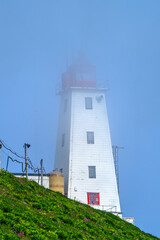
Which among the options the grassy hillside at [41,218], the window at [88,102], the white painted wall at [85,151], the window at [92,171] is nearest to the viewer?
the grassy hillside at [41,218]

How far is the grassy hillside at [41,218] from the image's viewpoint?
632 inches

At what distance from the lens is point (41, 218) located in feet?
61.7

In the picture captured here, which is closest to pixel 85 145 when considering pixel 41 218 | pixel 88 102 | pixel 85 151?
pixel 85 151

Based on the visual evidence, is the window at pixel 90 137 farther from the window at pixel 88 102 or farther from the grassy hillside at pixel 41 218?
the grassy hillside at pixel 41 218

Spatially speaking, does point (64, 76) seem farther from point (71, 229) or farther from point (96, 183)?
point (71, 229)

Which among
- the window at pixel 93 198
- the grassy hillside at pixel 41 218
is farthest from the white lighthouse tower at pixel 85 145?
the grassy hillside at pixel 41 218

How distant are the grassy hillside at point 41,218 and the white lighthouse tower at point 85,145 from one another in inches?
846

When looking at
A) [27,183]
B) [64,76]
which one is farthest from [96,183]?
[27,183]

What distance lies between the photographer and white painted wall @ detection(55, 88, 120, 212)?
4922 centimetres

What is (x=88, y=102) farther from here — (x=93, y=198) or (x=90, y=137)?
(x=93, y=198)

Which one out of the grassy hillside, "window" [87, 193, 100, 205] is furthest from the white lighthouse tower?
the grassy hillside

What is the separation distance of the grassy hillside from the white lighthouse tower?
21489 mm

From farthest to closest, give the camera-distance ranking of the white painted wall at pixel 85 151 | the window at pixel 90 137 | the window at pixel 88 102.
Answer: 1. the window at pixel 88 102
2. the window at pixel 90 137
3. the white painted wall at pixel 85 151

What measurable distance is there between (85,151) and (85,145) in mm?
748
